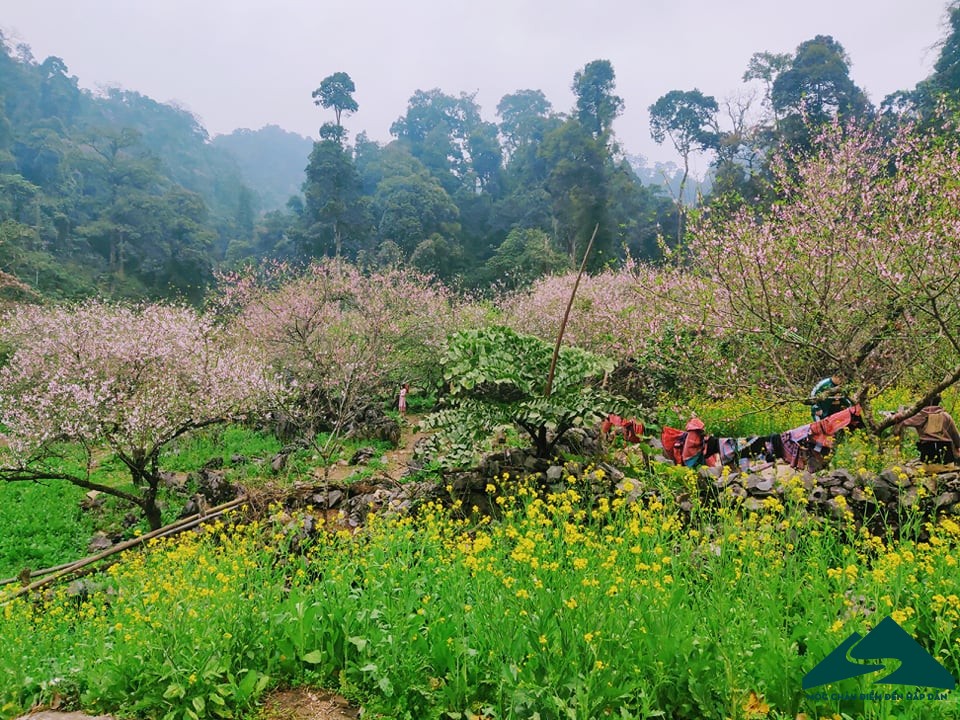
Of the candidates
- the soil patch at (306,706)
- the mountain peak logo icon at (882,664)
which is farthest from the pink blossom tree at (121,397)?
the mountain peak logo icon at (882,664)

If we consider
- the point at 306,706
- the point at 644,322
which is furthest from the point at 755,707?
the point at 644,322

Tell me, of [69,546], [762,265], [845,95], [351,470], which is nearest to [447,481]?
[351,470]

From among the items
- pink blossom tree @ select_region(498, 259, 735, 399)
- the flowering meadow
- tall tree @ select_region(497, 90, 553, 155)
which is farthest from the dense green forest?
the flowering meadow

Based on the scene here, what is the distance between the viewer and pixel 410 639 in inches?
107

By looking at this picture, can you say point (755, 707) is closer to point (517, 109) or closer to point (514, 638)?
point (514, 638)

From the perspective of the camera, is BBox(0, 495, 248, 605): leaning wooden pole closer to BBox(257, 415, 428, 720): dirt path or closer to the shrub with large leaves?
the shrub with large leaves

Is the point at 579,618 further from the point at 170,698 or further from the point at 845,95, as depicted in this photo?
the point at 845,95

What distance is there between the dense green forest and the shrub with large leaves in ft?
66.8

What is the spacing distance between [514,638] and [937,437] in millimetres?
6052

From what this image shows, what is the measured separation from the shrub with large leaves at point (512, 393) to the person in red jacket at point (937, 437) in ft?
10.9

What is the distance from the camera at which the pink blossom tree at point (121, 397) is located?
812cm

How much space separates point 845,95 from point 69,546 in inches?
1554

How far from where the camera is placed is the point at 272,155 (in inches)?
4232

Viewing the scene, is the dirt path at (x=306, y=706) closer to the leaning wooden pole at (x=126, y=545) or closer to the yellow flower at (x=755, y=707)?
the yellow flower at (x=755, y=707)
